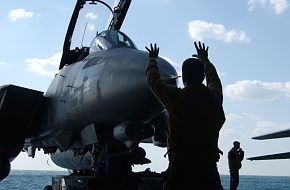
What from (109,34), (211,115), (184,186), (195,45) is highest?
(109,34)

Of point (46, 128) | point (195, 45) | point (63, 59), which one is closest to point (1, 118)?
point (46, 128)

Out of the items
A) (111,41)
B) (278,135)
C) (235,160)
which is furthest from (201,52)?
(278,135)

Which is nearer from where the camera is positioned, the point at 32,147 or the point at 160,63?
the point at 160,63

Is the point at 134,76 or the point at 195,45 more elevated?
the point at 134,76

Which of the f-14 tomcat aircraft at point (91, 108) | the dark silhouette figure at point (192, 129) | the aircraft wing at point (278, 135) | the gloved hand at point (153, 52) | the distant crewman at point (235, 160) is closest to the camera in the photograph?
the dark silhouette figure at point (192, 129)

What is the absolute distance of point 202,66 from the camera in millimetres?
3455

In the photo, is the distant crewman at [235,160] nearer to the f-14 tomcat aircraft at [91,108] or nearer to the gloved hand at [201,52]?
the f-14 tomcat aircraft at [91,108]

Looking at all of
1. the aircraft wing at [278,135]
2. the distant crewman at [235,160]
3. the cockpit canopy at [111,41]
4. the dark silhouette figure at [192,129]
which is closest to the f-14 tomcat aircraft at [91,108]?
the cockpit canopy at [111,41]

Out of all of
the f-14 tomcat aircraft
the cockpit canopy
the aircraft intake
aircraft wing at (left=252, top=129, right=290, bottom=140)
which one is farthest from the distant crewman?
the aircraft intake

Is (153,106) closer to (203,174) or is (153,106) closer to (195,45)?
(195,45)

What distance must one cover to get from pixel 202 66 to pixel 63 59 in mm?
8774

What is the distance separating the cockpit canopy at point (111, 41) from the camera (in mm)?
9211

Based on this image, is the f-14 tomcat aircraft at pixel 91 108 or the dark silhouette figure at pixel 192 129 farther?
the f-14 tomcat aircraft at pixel 91 108

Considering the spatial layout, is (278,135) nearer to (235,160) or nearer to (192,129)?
(235,160)
